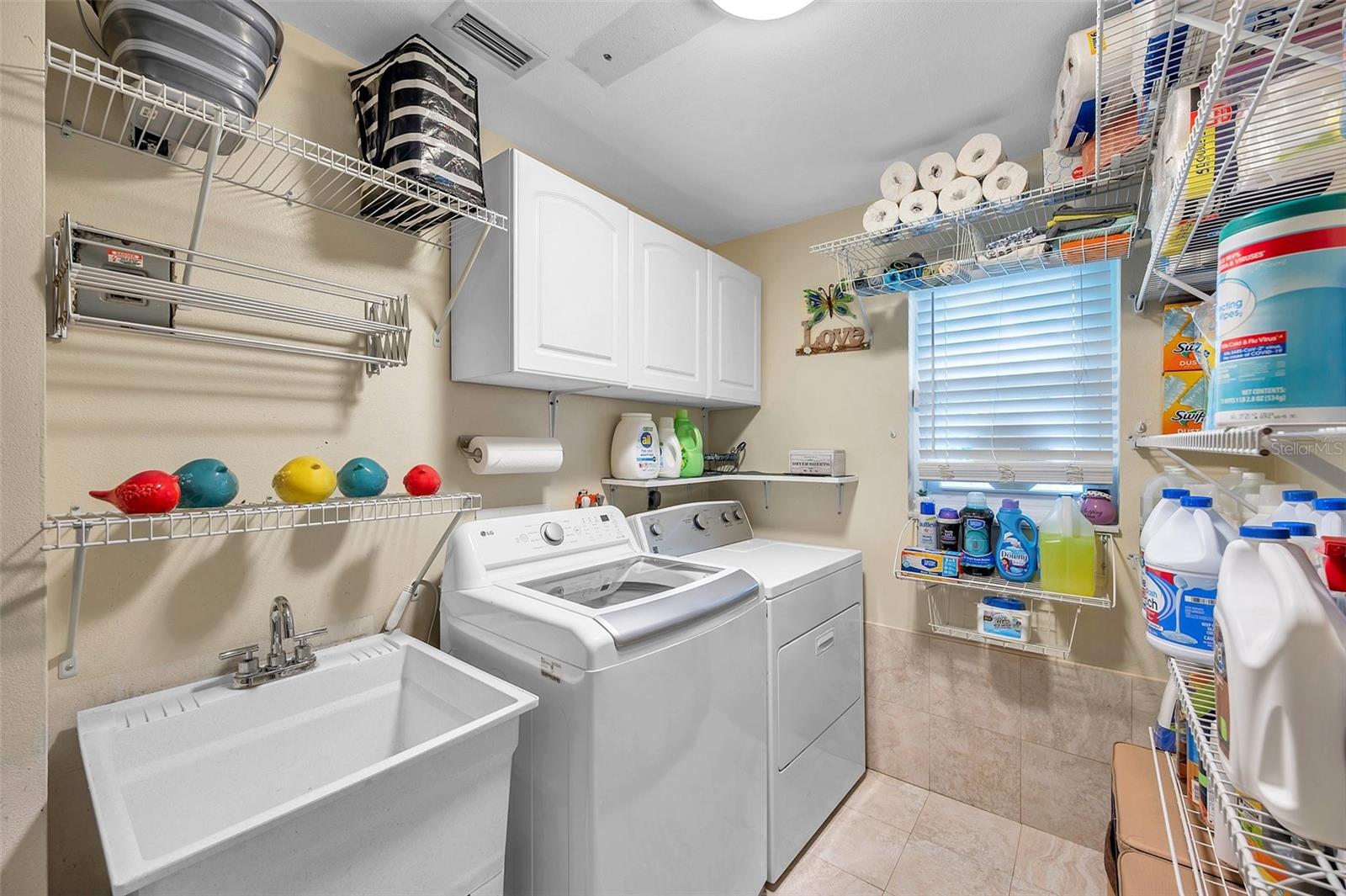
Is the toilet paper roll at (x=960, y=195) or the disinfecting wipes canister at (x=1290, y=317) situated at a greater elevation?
the toilet paper roll at (x=960, y=195)

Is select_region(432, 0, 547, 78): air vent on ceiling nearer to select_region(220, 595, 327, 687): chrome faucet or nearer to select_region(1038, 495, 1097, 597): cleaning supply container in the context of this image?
select_region(220, 595, 327, 687): chrome faucet

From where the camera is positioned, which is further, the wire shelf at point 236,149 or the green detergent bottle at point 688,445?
the green detergent bottle at point 688,445

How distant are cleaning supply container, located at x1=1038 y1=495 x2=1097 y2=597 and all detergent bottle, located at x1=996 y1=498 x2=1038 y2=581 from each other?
26 millimetres

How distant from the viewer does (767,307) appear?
9.37ft

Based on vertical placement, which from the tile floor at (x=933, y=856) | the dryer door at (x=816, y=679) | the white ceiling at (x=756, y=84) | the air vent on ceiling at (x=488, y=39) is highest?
the air vent on ceiling at (x=488, y=39)

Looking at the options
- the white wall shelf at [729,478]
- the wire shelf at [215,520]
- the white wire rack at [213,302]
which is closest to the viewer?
the wire shelf at [215,520]

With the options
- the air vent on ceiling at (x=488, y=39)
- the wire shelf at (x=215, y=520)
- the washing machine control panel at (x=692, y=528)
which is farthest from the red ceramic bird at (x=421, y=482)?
the air vent on ceiling at (x=488, y=39)

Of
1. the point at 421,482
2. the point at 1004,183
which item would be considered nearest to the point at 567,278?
the point at 421,482

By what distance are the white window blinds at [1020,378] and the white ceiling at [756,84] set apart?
56 centimetres

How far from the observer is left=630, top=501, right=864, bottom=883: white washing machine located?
6.13 feet

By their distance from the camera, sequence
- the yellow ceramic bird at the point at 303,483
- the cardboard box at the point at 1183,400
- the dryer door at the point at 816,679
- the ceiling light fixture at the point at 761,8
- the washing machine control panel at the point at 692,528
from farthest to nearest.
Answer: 1. the washing machine control panel at the point at 692,528
2. the dryer door at the point at 816,679
3. the cardboard box at the point at 1183,400
4. the ceiling light fixture at the point at 761,8
5. the yellow ceramic bird at the point at 303,483

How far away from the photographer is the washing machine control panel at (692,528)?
2256 mm

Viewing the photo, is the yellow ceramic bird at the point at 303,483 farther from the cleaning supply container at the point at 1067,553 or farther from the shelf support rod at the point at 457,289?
the cleaning supply container at the point at 1067,553

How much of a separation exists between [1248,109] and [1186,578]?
2.42 ft
